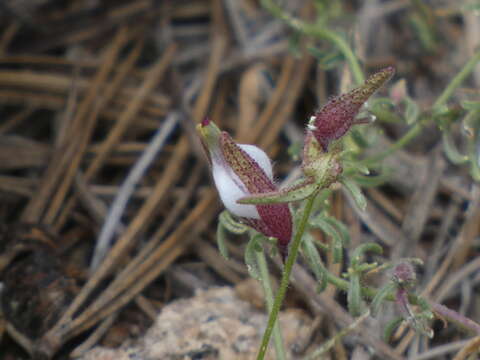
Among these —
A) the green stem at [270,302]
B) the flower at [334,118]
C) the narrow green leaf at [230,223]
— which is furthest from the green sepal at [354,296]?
the flower at [334,118]

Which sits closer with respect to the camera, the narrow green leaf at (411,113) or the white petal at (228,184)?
the white petal at (228,184)

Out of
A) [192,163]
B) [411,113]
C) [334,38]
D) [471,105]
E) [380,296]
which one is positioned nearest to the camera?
[380,296]

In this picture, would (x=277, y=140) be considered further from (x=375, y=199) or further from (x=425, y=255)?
(x=425, y=255)

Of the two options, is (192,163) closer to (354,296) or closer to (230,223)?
(230,223)

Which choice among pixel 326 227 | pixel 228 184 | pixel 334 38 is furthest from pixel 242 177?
pixel 334 38

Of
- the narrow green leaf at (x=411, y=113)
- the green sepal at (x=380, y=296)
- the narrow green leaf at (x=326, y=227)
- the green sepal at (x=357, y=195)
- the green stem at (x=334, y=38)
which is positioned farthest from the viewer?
the green stem at (x=334, y=38)

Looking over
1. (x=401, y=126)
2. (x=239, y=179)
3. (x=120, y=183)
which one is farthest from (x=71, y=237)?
(x=401, y=126)

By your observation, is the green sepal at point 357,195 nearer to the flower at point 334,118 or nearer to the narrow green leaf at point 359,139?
the flower at point 334,118
